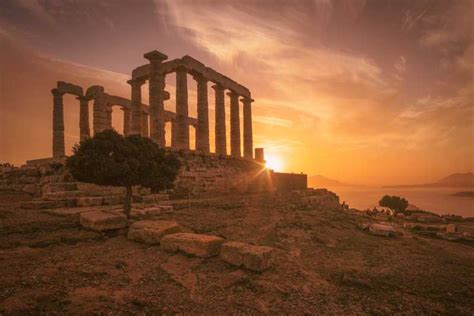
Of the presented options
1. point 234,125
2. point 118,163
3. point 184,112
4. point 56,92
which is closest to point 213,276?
point 118,163

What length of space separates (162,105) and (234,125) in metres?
9.32

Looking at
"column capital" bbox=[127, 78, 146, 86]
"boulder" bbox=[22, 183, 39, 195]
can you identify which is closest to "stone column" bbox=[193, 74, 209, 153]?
"column capital" bbox=[127, 78, 146, 86]

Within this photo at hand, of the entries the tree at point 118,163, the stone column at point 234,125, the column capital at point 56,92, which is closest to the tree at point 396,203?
the stone column at point 234,125

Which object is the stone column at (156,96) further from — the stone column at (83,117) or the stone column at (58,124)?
the stone column at (58,124)

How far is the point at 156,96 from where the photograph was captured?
65.1 ft

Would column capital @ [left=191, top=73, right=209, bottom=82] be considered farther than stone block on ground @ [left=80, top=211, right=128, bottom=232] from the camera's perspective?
Yes

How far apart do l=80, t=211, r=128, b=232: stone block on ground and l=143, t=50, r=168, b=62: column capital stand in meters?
14.5

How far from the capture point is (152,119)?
20.1 metres

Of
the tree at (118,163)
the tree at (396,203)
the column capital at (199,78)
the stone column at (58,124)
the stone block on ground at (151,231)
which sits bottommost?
the tree at (396,203)

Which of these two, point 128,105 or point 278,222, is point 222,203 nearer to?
point 278,222

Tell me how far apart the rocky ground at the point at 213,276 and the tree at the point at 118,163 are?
1.47m

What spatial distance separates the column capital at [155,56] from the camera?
1934cm

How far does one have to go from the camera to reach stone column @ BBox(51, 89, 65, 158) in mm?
24047

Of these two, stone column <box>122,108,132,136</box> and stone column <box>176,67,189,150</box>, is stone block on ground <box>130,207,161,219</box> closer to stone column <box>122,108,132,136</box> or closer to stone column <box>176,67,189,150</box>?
stone column <box>176,67,189,150</box>
